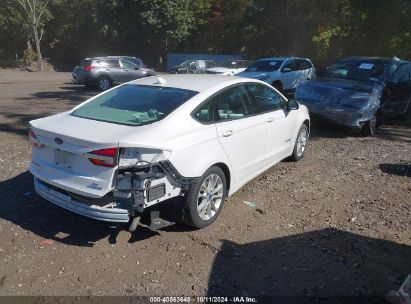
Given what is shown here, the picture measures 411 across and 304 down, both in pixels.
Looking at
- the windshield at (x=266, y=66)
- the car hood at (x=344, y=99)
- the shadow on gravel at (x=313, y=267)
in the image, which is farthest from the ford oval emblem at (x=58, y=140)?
the windshield at (x=266, y=66)

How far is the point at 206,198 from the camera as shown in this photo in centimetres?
429

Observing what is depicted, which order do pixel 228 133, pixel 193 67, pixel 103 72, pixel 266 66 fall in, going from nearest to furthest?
pixel 228 133 → pixel 266 66 → pixel 103 72 → pixel 193 67

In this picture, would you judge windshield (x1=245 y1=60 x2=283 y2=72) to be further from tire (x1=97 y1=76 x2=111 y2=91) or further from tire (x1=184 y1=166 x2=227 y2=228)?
tire (x1=184 y1=166 x2=227 y2=228)

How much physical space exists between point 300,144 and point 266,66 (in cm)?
892

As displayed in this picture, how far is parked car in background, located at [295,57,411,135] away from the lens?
334 inches

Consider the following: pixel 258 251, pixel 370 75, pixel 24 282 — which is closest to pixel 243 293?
pixel 258 251

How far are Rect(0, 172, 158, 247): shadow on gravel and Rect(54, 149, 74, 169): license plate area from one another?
671 mm

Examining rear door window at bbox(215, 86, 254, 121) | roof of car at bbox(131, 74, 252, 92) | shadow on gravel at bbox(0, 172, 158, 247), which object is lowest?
shadow on gravel at bbox(0, 172, 158, 247)

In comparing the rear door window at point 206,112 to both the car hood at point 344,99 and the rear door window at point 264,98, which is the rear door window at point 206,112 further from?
the car hood at point 344,99

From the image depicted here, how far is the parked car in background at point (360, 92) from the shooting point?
8.48 metres

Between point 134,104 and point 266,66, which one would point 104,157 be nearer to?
point 134,104

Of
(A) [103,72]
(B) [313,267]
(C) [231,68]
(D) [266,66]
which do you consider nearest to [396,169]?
(B) [313,267]

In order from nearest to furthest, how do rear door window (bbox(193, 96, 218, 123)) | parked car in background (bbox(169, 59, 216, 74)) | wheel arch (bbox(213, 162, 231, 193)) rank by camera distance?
rear door window (bbox(193, 96, 218, 123)) < wheel arch (bbox(213, 162, 231, 193)) < parked car in background (bbox(169, 59, 216, 74))

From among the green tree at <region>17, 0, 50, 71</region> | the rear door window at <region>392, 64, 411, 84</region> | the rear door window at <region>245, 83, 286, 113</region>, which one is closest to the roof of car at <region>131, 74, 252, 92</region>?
the rear door window at <region>245, 83, 286, 113</region>
